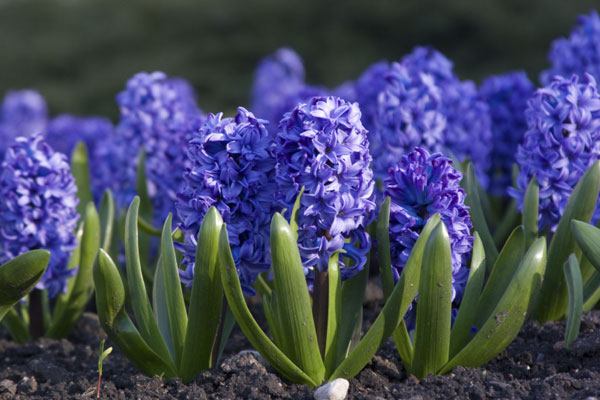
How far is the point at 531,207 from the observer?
9.80 feet

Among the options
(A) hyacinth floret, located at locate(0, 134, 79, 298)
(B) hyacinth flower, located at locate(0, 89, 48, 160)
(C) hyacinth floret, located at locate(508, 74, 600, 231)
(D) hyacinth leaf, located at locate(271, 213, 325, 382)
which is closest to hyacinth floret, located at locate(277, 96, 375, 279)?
(D) hyacinth leaf, located at locate(271, 213, 325, 382)

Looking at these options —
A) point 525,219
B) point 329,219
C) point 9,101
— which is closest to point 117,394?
point 329,219

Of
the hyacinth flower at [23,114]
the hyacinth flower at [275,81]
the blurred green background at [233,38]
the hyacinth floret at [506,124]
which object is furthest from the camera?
the blurred green background at [233,38]

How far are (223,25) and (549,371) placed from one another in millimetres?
12575

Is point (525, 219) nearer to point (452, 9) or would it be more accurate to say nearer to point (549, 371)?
point (549, 371)

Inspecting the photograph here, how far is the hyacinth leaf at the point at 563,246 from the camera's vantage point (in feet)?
9.17

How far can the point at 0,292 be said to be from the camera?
2746 mm

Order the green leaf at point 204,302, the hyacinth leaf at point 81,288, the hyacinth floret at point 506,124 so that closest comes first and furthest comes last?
1. the green leaf at point 204,302
2. the hyacinth leaf at point 81,288
3. the hyacinth floret at point 506,124

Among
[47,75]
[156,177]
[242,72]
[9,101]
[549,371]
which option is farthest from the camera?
[47,75]

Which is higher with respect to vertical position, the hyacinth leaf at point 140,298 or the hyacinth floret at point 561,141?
the hyacinth floret at point 561,141

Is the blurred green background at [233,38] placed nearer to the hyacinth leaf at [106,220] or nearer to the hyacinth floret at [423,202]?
the hyacinth leaf at [106,220]

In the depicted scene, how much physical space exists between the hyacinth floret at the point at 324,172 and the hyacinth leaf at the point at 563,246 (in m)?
0.87

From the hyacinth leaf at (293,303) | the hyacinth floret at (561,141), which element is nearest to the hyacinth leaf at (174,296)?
the hyacinth leaf at (293,303)

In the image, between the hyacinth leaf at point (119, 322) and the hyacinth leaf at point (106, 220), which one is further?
the hyacinth leaf at point (106, 220)
